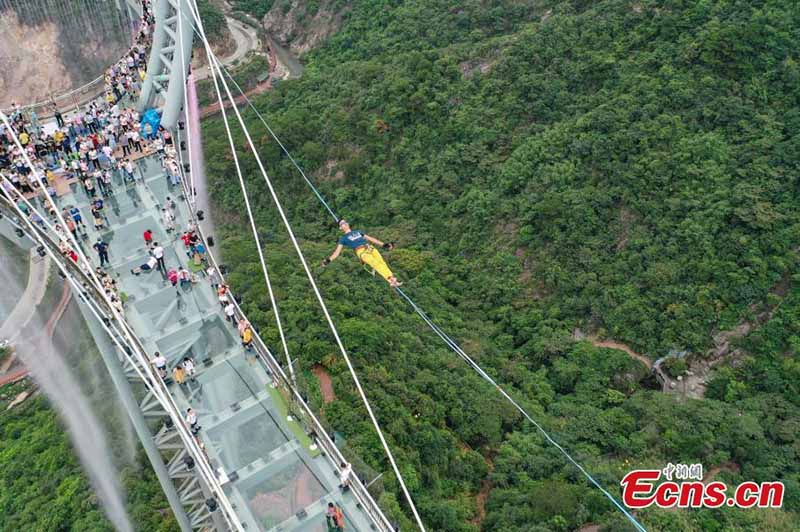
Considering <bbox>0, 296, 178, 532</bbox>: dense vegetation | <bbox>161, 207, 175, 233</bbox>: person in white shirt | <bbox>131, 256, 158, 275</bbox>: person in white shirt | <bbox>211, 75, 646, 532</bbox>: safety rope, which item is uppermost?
<bbox>161, 207, 175, 233</bbox>: person in white shirt

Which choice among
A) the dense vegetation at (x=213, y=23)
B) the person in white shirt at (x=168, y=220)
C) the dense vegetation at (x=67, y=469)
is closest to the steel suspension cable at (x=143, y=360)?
the person in white shirt at (x=168, y=220)

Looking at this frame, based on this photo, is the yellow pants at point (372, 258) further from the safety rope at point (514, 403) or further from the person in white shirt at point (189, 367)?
the person in white shirt at point (189, 367)

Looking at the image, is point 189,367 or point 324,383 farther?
point 324,383

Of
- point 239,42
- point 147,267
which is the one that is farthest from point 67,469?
point 239,42

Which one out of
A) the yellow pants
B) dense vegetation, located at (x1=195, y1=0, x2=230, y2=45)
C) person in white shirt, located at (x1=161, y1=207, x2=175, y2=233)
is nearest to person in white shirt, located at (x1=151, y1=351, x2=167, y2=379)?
person in white shirt, located at (x1=161, y1=207, x2=175, y2=233)

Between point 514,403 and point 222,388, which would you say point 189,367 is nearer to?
point 222,388

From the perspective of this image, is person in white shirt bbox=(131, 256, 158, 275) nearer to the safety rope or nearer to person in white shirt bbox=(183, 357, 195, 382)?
person in white shirt bbox=(183, 357, 195, 382)
